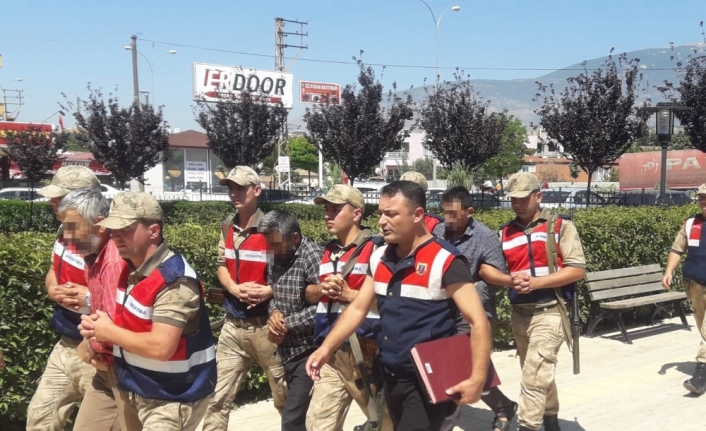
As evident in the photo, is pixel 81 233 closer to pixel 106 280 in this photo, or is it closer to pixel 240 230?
pixel 106 280

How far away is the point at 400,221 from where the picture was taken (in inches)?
128

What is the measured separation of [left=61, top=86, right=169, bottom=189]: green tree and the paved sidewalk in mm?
20032

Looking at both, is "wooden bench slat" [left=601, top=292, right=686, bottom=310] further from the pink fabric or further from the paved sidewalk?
the pink fabric

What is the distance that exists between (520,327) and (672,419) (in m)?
1.79

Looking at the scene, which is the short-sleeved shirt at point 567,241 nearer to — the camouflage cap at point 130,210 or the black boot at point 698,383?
the black boot at point 698,383

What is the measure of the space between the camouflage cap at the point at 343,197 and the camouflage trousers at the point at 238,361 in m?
0.97

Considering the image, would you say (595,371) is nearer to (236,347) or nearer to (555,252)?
(555,252)

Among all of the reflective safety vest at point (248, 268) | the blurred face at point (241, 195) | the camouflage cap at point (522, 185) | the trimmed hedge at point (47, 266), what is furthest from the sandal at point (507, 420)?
the blurred face at point (241, 195)

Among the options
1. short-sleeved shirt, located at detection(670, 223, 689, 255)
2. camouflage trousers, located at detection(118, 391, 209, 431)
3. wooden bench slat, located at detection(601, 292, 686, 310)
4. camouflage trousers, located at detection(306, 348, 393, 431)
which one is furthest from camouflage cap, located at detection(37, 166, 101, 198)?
wooden bench slat, located at detection(601, 292, 686, 310)

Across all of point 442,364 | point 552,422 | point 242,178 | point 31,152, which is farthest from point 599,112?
point 31,152

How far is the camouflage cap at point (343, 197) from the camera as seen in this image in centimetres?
421

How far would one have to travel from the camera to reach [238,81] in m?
37.7

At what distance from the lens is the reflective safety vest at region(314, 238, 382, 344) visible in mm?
4086

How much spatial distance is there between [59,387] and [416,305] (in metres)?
2.29
